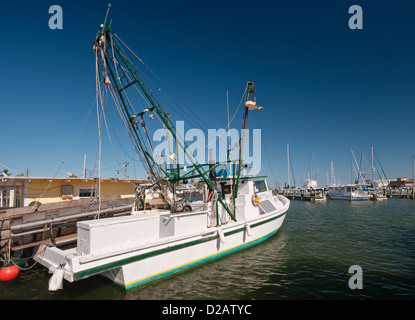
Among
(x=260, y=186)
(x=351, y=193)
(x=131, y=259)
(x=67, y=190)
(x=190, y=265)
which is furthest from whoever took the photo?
(x=351, y=193)

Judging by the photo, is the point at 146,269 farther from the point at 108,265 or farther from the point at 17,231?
the point at 17,231

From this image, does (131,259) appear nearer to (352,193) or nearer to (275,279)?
(275,279)

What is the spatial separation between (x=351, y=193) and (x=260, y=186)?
39322 mm

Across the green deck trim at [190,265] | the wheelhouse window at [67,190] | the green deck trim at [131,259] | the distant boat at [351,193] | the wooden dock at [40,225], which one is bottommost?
the distant boat at [351,193]

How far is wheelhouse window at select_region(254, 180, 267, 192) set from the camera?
1340 cm

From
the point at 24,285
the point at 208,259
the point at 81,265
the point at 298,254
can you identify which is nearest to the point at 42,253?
the point at 24,285

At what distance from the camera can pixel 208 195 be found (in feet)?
37.8

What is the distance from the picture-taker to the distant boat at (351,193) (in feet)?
144

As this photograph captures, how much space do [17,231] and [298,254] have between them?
1078 centimetres

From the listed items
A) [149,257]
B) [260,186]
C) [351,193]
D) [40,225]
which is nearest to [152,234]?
[149,257]

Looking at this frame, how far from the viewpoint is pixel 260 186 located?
13.8 meters

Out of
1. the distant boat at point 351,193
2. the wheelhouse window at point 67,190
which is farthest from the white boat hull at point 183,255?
the distant boat at point 351,193

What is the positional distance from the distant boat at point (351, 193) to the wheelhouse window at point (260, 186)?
3795 cm

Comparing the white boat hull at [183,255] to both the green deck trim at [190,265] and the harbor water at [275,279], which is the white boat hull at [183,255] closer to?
the green deck trim at [190,265]
